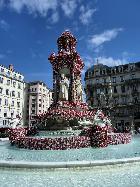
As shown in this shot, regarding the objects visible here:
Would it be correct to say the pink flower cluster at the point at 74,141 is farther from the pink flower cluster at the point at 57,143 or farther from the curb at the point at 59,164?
the curb at the point at 59,164

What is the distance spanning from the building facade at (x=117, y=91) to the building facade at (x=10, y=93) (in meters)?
21.1

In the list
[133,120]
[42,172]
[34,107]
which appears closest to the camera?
[42,172]

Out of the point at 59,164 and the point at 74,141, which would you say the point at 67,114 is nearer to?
the point at 74,141

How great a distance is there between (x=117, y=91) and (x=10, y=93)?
31.6 meters

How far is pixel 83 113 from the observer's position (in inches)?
851

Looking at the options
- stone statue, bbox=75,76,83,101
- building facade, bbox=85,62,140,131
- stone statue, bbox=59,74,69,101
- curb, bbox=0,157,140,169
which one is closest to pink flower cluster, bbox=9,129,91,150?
curb, bbox=0,157,140,169

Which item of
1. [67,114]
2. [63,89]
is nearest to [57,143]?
[67,114]

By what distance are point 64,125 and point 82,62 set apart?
7968 millimetres

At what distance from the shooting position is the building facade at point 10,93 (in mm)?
76625

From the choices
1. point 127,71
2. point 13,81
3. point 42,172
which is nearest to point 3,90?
point 13,81

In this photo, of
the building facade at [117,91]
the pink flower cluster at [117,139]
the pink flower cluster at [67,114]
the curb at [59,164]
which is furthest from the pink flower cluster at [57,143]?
the building facade at [117,91]

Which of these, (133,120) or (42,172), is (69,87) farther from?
(133,120)

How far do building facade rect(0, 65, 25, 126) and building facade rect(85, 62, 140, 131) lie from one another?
21.1 meters

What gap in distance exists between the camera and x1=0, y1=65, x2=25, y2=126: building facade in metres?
76.6
